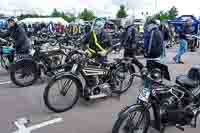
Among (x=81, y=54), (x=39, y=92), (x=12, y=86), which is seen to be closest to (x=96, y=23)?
(x=81, y=54)

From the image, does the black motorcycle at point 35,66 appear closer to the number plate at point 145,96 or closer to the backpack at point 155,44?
the backpack at point 155,44

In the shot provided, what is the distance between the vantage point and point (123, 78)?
614cm

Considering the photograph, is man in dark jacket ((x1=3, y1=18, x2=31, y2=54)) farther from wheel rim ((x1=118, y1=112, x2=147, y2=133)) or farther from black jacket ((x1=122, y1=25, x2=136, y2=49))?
wheel rim ((x1=118, y1=112, x2=147, y2=133))

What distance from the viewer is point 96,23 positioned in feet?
22.7

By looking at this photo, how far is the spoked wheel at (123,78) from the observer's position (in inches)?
234

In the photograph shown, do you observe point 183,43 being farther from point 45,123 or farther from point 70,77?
point 45,123

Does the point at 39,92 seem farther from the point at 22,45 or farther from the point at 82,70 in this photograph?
the point at 22,45

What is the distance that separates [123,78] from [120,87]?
0.23m

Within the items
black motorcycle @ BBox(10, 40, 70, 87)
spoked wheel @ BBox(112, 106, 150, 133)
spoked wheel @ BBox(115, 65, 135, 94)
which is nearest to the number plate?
spoked wheel @ BBox(112, 106, 150, 133)

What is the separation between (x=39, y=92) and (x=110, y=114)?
2.12m

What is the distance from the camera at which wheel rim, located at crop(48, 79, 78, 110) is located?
4926 millimetres

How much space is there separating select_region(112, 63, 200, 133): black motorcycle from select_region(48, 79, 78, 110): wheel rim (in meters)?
1.77

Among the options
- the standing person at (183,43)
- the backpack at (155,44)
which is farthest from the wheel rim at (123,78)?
the standing person at (183,43)

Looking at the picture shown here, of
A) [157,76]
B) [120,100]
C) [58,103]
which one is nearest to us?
[157,76]
